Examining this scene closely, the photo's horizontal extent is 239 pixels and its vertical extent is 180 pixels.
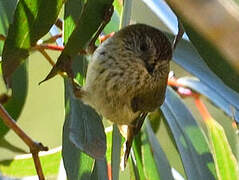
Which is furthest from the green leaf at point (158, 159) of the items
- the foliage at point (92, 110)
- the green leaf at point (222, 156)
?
the green leaf at point (222, 156)

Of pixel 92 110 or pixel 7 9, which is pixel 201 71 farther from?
pixel 7 9

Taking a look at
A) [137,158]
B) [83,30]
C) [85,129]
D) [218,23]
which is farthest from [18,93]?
[218,23]

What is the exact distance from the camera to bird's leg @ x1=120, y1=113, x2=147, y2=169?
128 cm

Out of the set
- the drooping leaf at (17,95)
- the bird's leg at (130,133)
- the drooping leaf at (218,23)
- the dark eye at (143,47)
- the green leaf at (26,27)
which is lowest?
the bird's leg at (130,133)

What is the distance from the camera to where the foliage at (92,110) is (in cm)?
94

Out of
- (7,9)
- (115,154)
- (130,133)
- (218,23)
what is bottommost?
(130,133)

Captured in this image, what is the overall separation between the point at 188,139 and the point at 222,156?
90mm

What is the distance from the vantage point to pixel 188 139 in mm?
1415

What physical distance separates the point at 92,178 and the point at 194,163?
1.06ft

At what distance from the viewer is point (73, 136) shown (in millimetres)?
951

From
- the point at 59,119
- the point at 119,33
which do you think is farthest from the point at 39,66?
the point at 119,33

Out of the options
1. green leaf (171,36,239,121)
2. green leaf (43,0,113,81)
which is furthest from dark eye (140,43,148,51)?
green leaf (43,0,113,81)

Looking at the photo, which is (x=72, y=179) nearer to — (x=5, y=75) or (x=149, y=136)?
(x=5, y=75)

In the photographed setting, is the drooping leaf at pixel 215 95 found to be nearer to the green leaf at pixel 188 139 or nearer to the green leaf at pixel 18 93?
the green leaf at pixel 188 139
